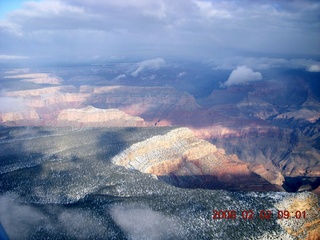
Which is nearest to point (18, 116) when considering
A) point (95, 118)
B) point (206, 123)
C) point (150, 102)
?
point (95, 118)

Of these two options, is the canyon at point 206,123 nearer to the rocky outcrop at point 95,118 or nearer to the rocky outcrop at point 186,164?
the rocky outcrop at point 95,118

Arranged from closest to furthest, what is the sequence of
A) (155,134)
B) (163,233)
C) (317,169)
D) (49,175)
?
(163,233) < (49,175) < (155,134) < (317,169)

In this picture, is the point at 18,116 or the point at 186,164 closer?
the point at 186,164

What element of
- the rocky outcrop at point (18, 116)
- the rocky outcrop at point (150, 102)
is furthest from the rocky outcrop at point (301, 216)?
the rocky outcrop at point (18, 116)

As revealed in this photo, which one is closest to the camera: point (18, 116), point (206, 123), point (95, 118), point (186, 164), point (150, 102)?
point (186, 164)

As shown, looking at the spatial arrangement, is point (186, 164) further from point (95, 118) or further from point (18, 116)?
point (18, 116)

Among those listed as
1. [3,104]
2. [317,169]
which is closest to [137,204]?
[317,169]

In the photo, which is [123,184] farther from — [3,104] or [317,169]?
[3,104]

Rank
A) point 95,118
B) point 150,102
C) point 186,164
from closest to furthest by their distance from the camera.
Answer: point 186,164 → point 95,118 → point 150,102
